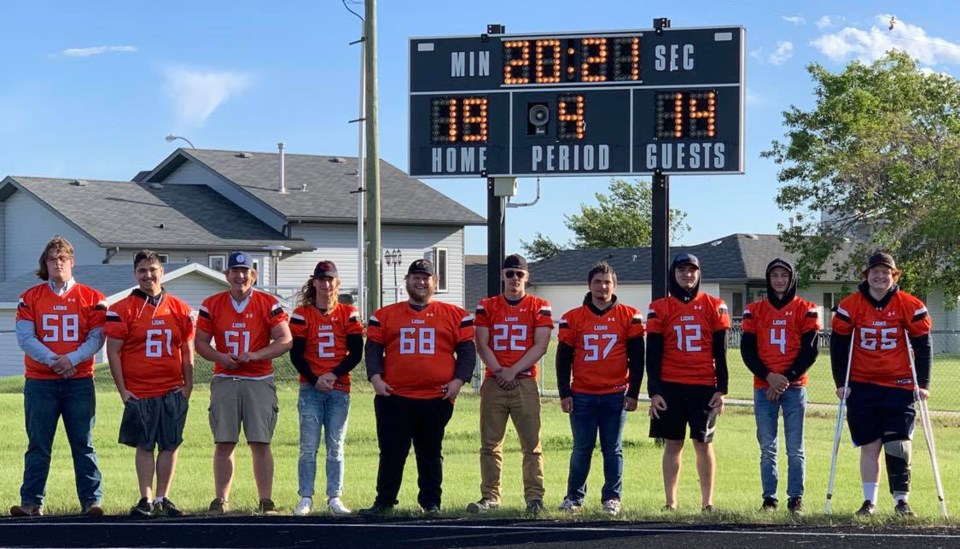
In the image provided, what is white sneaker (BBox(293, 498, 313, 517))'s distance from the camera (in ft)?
31.7

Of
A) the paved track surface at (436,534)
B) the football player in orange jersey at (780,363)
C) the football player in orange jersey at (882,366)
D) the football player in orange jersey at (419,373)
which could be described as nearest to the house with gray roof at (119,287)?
the football player in orange jersey at (419,373)

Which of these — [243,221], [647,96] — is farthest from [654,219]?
[243,221]

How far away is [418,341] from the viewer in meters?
9.77

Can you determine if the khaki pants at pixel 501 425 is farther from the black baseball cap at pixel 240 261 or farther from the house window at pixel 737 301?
→ the house window at pixel 737 301

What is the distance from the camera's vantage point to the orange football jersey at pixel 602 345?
988 centimetres

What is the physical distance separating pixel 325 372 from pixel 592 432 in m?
2.04

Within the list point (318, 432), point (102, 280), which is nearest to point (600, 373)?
point (318, 432)

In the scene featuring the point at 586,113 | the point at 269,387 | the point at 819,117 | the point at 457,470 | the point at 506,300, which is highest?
the point at 819,117

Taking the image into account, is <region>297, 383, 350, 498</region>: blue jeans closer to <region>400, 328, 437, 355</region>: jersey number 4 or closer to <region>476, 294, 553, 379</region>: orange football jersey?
<region>400, 328, 437, 355</region>: jersey number 4

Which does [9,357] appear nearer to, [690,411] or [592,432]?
[592,432]

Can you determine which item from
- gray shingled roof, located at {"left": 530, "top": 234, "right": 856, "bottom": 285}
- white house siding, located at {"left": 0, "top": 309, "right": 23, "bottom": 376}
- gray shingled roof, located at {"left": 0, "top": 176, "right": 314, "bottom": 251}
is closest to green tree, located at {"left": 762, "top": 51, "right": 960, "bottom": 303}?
gray shingled roof, located at {"left": 530, "top": 234, "right": 856, "bottom": 285}

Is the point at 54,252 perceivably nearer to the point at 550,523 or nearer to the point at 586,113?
the point at 550,523

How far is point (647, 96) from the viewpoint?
16656 millimetres

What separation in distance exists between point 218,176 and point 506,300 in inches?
1514
